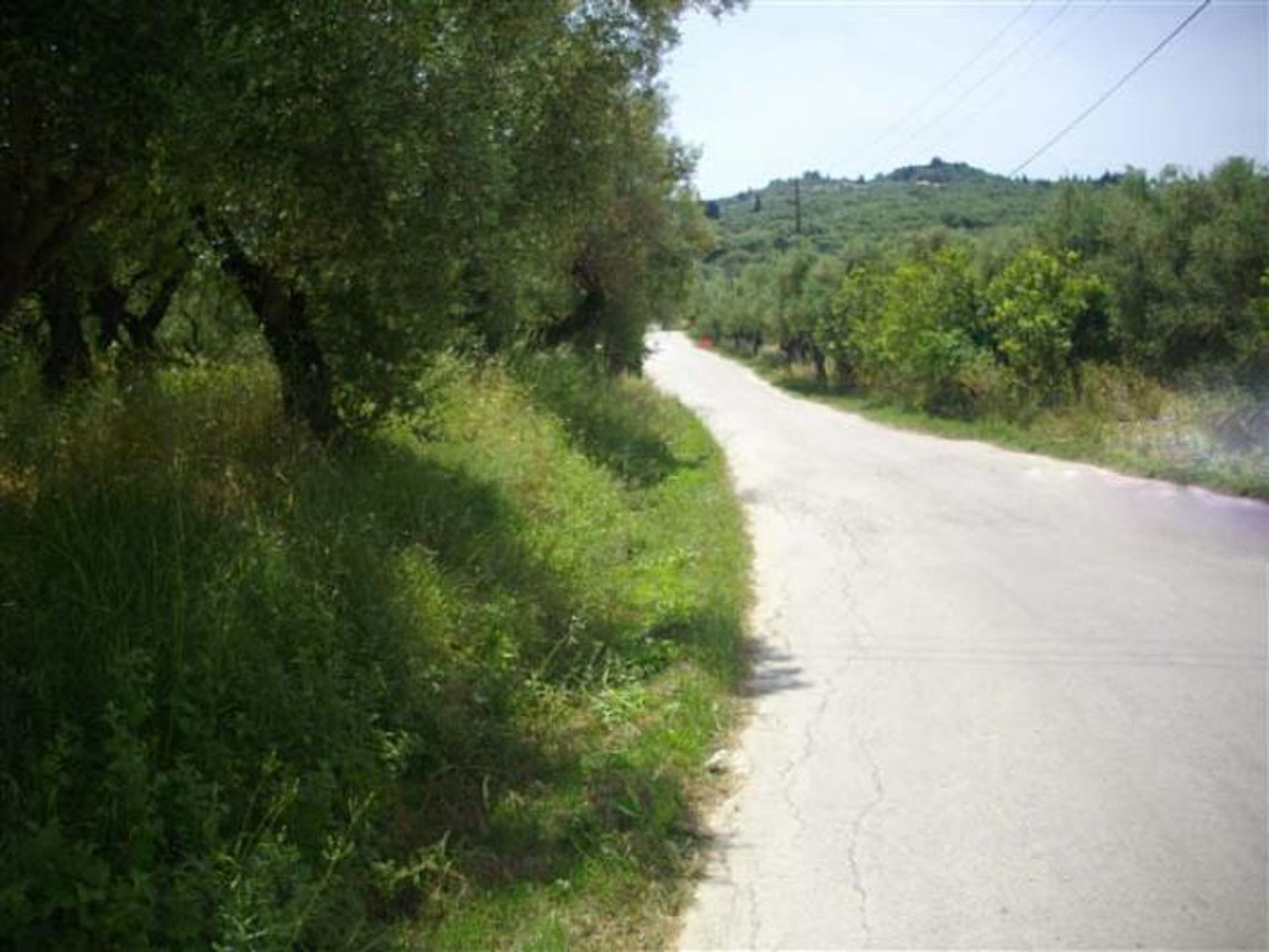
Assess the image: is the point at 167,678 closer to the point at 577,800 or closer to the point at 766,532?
the point at 577,800

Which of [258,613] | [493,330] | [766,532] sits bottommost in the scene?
[766,532]

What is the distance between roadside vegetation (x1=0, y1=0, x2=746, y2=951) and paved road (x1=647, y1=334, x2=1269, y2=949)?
1.84 feet

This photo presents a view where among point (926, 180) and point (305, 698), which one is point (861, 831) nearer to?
point (305, 698)

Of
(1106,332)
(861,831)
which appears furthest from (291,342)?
(1106,332)

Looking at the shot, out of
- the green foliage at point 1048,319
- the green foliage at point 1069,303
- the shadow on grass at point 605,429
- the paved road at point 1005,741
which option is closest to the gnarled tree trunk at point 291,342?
the paved road at point 1005,741

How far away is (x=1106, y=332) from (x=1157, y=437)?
664 cm

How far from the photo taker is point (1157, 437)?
15875mm

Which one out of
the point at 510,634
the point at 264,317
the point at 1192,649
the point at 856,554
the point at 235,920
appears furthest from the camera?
the point at 856,554

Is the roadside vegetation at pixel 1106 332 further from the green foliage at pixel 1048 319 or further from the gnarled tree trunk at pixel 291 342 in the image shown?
the gnarled tree trunk at pixel 291 342

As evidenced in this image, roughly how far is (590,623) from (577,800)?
2.42 metres

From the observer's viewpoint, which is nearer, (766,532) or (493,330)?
(766,532)

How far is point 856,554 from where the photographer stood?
10.6 m

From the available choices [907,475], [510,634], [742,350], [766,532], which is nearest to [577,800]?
[510,634]

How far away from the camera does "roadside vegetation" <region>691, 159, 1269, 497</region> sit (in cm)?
1573
